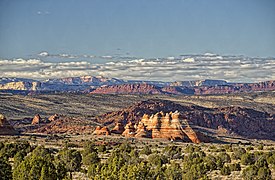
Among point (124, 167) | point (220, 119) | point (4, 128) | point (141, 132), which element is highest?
point (124, 167)

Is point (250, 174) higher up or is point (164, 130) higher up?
point (250, 174)

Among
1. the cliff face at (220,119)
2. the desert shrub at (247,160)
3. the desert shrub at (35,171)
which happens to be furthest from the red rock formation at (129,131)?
the desert shrub at (35,171)

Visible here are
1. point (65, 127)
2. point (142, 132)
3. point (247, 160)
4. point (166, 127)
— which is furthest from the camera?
point (65, 127)

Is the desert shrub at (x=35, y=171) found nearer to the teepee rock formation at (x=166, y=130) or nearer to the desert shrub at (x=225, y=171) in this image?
the desert shrub at (x=225, y=171)

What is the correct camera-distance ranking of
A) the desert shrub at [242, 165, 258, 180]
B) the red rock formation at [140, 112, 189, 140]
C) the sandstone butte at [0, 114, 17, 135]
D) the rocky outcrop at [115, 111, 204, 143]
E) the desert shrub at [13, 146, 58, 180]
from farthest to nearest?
the red rock formation at [140, 112, 189, 140] → the rocky outcrop at [115, 111, 204, 143] → the sandstone butte at [0, 114, 17, 135] → the desert shrub at [242, 165, 258, 180] → the desert shrub at [13, 146, 58, 180]

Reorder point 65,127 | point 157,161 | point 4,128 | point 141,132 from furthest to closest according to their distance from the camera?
1. point 65,127
2. point 141,132
3. point 4,128
4. point 157,161

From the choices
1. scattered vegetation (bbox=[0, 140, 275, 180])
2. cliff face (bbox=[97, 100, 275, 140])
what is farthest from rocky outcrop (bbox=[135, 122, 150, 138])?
cliff face (bbox=[97, 100, 275, 140])

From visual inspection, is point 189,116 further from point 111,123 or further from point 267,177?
point 267,177

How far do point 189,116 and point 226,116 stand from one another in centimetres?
1534

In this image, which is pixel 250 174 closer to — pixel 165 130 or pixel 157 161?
pixel 157 161

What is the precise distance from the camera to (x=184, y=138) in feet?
341

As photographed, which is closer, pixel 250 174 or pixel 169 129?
pixel 250 174

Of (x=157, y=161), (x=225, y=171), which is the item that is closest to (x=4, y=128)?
(x=157, y=161)

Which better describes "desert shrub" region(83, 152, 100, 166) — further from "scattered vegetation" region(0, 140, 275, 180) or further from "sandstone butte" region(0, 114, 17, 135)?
"sandstone butte" region(0, 114, 17, 135)
